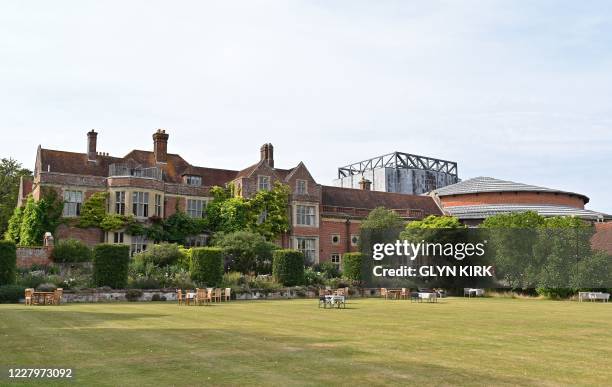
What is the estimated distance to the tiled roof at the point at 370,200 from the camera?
61.3 m

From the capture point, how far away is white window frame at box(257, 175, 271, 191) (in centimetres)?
5428

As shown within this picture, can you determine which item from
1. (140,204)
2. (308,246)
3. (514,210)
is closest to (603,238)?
(514,210)

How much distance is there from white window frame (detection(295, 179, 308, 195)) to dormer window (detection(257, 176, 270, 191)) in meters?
3.11

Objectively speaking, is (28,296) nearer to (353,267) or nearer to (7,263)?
(7,263)

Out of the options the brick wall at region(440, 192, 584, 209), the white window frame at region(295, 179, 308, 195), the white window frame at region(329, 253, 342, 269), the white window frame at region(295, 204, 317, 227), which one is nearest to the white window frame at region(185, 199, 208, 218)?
the white window frame at region(295, 204, 317, 227)

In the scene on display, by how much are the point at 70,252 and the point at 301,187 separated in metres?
22.2

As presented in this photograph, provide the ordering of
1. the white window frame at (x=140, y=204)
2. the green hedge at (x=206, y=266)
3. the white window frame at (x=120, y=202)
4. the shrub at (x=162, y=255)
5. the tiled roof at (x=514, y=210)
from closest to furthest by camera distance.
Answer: the green hedge at (x=206, y=266), the shrub at (x=162, y=255), the white window frame at (x=120, y=202), the white window frame at (x=140, y=204), the tiled roof at (x=514, y=210)

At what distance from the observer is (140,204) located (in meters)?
48.7

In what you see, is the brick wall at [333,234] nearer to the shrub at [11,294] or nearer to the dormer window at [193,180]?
the dormer window at [193,180]

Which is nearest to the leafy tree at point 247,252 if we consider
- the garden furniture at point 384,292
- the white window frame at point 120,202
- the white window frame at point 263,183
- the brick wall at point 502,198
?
the white window frame at point 120,202

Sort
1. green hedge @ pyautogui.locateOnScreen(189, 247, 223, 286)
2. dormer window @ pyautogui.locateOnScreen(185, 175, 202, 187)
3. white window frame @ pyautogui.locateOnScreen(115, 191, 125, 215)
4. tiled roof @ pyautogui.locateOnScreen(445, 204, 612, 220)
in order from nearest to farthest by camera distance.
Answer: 1. green hedge @ pyautogui.locateOnScreen(189, 247, 223, 286)
2. white window frame @ pyautogui.locateOnScreen(115, 191, 125, 215)
3. dormer window @ pyautogui.locateOnScreen(185, 175, 202, 187)
4. tiled roof @ pyautogui.locateOnScreen(445, 204, 612, 220)

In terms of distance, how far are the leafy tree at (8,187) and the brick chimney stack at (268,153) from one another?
2448cm

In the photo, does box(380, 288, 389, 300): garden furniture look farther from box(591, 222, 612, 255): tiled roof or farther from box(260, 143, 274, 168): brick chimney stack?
box(591, 222, 612, 255): tiled roof

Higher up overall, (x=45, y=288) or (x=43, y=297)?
(x=45, y=288)
